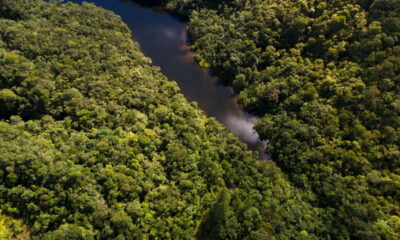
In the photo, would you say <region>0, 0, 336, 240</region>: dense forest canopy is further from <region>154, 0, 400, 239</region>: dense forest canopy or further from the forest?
<region>154, 0, 400, 239</region>: dense forest canopy

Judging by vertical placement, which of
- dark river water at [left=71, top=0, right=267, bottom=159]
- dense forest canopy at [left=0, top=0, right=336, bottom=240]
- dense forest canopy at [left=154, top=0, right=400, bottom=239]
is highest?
dense forest canopy at [left=154, top=0, right=400, bottom=239]

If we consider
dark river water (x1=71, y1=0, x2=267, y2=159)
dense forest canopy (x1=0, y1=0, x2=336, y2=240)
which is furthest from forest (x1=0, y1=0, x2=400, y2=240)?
dark river water (x1=71, y1=0, x2=267, y2=159)

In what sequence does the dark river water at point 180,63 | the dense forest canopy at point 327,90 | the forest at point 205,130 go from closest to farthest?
the forest at point 205,130, the dense forest canopy at point 327,90, the dark river water at point 180,63

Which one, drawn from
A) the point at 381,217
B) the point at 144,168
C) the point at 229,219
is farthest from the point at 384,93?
the point at 144,168

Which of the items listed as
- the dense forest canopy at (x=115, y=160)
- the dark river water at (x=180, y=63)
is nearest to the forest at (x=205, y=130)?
the dense forest canopy at (x=115, y=160)

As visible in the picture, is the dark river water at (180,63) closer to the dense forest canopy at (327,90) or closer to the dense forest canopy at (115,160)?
the dense forest canopy at (327,90)
